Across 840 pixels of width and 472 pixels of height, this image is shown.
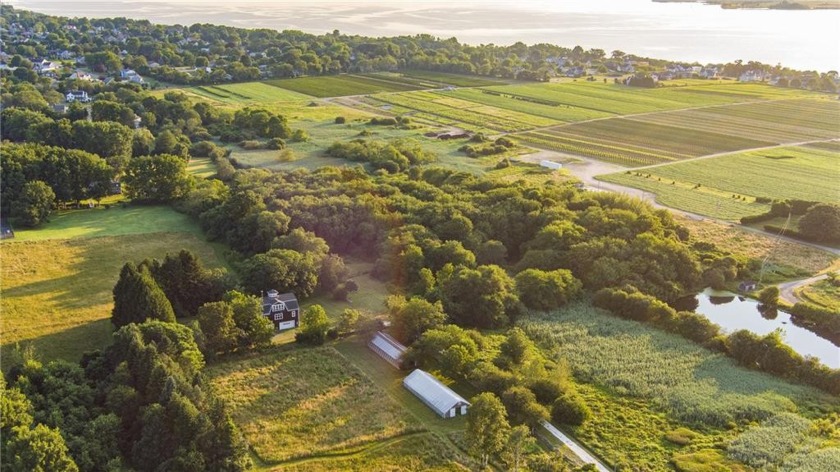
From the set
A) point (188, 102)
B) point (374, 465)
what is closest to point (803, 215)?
point (374, 465)

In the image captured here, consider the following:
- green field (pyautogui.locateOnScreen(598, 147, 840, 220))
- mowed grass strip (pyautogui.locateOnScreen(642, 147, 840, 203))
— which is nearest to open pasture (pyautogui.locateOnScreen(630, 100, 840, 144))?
mowed grass strip (pyautogui.locateOnScreen(642, 147, 840, 203))

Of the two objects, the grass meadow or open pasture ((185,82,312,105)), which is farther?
open pasture ((185,82,312,105))

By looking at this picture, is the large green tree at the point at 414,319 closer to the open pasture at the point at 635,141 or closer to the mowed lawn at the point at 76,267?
the mowed lawn at the point at 76,267

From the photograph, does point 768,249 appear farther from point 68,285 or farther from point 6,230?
point 6,230

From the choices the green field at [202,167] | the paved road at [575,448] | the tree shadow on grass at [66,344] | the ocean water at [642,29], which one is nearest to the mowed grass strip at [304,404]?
the paved road at [575,448]

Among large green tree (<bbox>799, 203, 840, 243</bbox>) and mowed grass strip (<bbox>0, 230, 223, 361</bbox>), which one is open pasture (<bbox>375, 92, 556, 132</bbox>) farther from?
mowed grass strip (<bbox>0, 230, 223, 361</bbox>)

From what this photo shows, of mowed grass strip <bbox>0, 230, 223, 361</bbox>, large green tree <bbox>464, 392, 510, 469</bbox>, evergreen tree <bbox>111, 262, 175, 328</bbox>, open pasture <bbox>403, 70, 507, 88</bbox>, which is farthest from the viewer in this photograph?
open pasture <bbox>403, 70, 507, 88</bbox>

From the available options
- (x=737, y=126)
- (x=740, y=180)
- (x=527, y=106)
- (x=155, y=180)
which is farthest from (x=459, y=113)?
(x=155, y=180)
